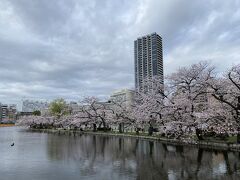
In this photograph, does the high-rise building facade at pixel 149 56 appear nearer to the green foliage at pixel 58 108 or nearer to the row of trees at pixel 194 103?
the row of trees at pixel 194 103

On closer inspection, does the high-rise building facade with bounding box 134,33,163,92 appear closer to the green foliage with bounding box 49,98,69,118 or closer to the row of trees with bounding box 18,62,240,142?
the row of trees with bounding box 18,62,240,142

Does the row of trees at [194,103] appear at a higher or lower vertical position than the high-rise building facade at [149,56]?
lower

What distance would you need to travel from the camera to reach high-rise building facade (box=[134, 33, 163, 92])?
61500 mm

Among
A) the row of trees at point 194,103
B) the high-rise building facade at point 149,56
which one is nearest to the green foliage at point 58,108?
the high-rise building facade at point 149,56

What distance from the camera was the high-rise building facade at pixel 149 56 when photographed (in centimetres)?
6150

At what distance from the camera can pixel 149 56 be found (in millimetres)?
65500

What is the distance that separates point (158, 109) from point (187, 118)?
603 centimetres

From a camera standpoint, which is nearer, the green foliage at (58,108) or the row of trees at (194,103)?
the row of trees at (194,103)

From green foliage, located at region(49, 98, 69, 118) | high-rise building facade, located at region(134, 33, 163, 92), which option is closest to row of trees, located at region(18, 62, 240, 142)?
high-rise building facade, located at region(134, 33, 163, 92)

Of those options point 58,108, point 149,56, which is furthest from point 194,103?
point 58,108

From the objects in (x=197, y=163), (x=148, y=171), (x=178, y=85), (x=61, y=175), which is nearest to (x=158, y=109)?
(x=178, y=85)

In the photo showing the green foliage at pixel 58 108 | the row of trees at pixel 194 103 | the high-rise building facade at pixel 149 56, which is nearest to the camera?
the row of trees at pixel 194 103

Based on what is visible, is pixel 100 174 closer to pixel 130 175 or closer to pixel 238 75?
pixel 130 175

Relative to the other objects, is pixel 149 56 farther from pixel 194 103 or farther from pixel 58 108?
pixel 194 103
